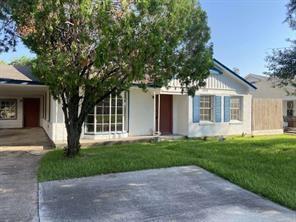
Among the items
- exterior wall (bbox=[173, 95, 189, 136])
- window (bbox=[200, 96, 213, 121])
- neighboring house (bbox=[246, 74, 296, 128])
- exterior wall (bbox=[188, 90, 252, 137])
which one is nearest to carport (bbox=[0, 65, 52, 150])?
exterior wall (bbox=[173, 95, 189, 136])

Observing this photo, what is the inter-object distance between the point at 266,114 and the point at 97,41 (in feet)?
47.8

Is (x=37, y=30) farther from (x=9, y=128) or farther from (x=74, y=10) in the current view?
(x=9, y=128)

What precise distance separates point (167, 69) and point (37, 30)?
12.7 feet

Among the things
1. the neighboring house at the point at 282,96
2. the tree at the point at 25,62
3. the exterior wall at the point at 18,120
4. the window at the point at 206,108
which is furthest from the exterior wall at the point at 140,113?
the neighboring house at the point at 282,96

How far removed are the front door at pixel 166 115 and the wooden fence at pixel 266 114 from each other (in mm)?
5457

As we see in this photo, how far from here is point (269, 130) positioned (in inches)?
789

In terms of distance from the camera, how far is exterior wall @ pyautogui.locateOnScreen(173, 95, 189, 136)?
16.8 metres

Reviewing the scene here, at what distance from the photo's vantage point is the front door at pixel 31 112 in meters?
23.9

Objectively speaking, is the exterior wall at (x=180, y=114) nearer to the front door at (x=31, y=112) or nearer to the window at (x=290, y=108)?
the front door at (x=31, y=112)

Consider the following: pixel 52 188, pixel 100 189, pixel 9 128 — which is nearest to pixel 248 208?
pixel 100 189

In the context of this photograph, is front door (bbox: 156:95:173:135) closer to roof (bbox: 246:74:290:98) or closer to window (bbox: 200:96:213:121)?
window (bbox: 200:96:213:121)

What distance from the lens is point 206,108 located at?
695 inches

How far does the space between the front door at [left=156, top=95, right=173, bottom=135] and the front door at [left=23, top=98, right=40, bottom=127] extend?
457 inches

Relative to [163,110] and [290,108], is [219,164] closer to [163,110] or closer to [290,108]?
[163,110]
